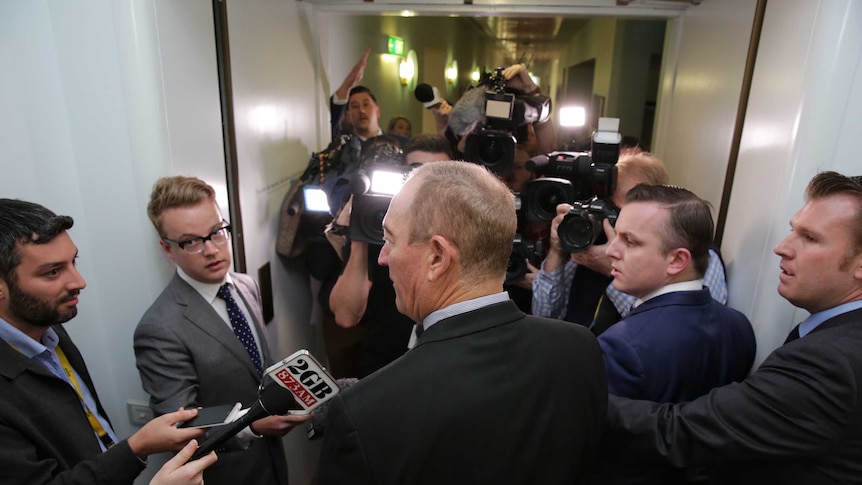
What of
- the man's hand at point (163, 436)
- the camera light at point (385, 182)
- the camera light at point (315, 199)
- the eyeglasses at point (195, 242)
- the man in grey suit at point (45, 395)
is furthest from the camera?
the camera light at point (315, 199)

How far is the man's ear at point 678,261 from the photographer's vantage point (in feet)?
3.98

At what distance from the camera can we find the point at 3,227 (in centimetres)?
105

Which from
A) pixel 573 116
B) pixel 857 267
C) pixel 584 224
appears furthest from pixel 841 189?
pixel 573 116

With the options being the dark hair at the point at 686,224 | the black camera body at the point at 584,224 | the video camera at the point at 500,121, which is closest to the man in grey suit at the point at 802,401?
the dark hair at the point at 686,224

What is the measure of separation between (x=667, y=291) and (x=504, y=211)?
1.91 ft

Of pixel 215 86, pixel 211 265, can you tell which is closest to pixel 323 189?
pixel 215 86

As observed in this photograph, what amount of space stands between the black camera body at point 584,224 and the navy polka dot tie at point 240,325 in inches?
38.3

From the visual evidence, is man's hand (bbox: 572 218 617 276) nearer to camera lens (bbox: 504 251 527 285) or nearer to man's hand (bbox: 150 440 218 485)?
camera lens (bbox: 504 251 527 285)

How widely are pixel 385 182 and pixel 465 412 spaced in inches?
38.1

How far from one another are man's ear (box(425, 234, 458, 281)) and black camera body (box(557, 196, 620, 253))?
73cm

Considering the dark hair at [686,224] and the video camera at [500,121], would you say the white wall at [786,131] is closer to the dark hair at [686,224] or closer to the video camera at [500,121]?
the dark hair at [686,224]

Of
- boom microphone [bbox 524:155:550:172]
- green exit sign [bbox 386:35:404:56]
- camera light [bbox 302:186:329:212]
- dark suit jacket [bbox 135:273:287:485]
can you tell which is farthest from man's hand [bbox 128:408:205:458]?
green exit sign [bbox 386:35:404:56]

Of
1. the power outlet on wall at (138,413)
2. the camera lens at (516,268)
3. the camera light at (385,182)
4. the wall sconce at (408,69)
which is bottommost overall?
the power outlet on wall at (138,413)

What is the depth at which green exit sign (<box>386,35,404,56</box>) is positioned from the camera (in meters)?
4.22
